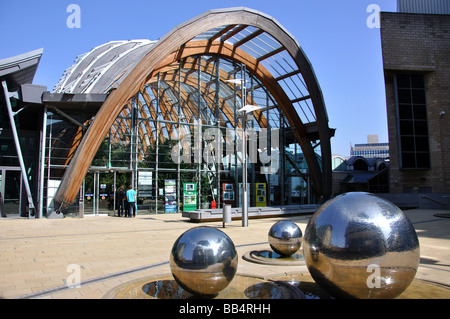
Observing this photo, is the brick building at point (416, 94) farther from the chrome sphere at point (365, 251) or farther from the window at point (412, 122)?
the chrome sphere at point (365, 251)

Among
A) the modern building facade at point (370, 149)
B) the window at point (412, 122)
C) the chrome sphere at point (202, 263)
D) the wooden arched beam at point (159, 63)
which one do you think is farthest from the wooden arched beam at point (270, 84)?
the modern building facade at point (370, 149)

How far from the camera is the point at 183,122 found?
25.8m

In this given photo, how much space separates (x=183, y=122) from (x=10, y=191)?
1198 centimetres

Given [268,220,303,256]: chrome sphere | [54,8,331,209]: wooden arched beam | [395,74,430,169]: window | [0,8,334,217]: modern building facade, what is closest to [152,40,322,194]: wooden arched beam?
[0,8,334,217]: modern building facade

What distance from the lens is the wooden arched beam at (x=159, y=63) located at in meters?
19.0

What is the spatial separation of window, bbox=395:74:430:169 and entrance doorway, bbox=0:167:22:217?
34.4 metres

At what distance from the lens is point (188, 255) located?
15.6 ft

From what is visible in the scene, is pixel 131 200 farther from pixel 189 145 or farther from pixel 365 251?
pixel 365 251

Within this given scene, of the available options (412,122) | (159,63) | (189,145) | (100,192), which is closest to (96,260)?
(100,192)

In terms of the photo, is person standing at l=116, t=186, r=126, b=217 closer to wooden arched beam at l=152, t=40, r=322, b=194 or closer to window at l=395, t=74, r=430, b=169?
wooden arched beam at l=152, t=40, r=322, b=194

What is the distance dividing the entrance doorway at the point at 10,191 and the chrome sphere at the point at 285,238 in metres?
18.0

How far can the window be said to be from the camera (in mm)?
35844
